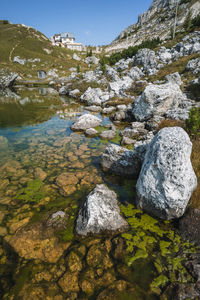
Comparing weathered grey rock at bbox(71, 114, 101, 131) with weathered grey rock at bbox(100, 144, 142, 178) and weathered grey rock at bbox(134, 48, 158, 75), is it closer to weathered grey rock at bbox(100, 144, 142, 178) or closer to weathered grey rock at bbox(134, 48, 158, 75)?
weathered grey rock at bbox(100, 144, 142, 178)

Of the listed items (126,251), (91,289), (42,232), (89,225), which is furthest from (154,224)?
(42,232)

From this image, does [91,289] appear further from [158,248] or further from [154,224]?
[154,224]

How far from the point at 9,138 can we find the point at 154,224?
13.5 m

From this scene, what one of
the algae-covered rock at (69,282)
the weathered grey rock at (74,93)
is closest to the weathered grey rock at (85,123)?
the algae-covered rock at (69,282)

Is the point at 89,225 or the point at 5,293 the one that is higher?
the point at 89,225

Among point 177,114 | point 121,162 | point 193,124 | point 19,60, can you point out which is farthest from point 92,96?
point 19,60

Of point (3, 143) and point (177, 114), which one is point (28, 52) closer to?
point (3, 143)

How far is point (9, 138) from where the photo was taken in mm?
13781

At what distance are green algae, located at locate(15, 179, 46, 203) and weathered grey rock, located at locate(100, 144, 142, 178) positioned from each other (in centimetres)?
361

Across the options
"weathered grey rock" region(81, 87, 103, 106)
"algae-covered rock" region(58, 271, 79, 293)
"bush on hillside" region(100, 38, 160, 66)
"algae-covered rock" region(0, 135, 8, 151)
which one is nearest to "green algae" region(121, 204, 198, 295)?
"algae-covered rock" region(58, 271, 79, 293)

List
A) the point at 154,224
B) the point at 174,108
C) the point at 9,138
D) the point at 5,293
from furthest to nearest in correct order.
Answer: the point at 174,108, the point at 9,138, the point at 154,224, the point at 5,293

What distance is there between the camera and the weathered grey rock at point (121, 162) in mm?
8508

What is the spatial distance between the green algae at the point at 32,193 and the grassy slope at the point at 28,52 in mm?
87119

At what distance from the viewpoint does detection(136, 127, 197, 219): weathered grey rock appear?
5.28 metres
